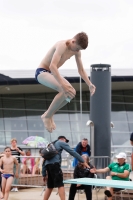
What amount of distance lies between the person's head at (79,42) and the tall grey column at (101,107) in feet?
32.2

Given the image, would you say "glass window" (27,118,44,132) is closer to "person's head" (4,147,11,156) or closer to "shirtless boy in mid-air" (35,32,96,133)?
"person's head" (4,147,11,156)

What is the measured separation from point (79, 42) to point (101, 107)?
9.92m

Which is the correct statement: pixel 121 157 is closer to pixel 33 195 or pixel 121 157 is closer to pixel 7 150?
pixel 7 150

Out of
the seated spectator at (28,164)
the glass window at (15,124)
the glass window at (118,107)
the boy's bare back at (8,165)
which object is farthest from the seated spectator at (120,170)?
the glass window at (118,107)

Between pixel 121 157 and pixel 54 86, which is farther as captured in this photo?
pixel 121 157

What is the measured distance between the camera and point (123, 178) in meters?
11.6

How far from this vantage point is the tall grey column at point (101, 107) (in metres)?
15.9

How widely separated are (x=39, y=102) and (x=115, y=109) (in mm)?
4579

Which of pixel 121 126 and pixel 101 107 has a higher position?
pixel 101 107

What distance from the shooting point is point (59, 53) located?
20.2ft

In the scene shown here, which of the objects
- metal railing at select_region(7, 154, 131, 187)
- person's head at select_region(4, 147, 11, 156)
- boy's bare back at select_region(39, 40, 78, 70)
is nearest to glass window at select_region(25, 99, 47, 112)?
metal railing at select_region(7, 154, 131, 187)

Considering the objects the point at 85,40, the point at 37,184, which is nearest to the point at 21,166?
the point at 37,184

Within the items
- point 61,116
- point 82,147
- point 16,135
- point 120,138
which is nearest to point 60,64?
point 82,147

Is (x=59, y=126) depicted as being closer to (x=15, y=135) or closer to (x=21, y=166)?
(x=15, y=135)
